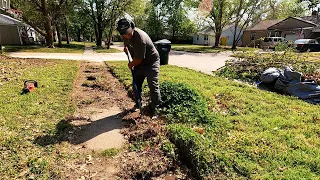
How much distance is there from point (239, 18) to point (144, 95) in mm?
26425

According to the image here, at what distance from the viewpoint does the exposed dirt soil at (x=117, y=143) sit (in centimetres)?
286

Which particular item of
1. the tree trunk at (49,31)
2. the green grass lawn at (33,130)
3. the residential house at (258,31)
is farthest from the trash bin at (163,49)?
the residential house at (258,31)

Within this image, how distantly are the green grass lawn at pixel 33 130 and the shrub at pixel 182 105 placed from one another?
1.86 m

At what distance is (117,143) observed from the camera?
142 inches

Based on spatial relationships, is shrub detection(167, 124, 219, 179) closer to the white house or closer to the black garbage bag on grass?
the black garbage bag on grass

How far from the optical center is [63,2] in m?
22.8

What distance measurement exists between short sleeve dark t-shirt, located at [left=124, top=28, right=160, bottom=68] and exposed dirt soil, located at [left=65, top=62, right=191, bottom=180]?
1036mm

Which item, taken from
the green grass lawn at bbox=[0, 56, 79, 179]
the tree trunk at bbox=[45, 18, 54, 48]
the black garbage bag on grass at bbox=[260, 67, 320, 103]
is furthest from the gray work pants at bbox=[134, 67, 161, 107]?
the tree trunk at bbox=[45, 18, 54, 48]

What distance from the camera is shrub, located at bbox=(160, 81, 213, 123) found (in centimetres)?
398

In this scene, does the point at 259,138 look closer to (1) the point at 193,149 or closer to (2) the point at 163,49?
(1) the point at 193,149

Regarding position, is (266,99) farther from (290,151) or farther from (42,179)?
(42,179)

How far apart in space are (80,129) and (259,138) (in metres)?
2.92

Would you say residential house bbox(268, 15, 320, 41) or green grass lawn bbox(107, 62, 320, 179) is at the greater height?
residential house bbox(268, 15, 320, 41)

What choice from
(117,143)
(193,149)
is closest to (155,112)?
(117,143)
